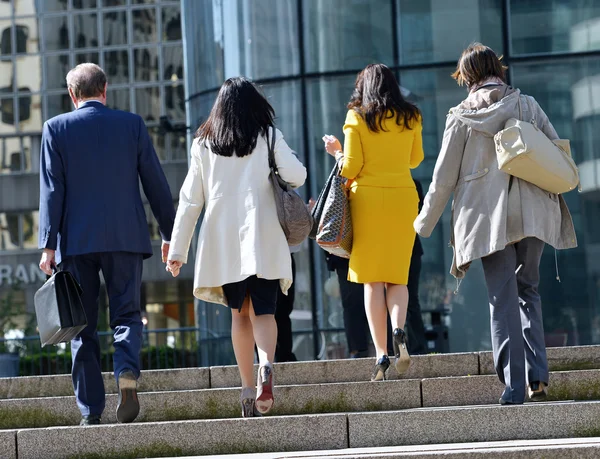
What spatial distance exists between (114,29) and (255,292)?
121 feet

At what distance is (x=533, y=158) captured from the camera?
6582mm

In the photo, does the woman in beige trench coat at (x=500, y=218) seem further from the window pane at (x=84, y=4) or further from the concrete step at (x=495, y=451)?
the window pane at (x=84, y=4)

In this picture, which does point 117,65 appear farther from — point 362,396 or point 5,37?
point 362,396

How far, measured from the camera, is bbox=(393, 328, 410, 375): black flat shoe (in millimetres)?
7340

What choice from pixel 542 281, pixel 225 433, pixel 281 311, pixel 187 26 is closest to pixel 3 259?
pixel 187 26

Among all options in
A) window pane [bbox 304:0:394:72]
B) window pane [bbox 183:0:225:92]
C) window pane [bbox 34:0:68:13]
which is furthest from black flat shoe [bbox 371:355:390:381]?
window pane [bbox 34:0:68:13]

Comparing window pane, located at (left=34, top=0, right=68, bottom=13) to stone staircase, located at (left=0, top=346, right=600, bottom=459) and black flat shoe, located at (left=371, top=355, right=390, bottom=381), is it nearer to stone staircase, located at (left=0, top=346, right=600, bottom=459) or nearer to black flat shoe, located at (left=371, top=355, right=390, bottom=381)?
stone staircase, located at (left=0, top=346, right=600, bottom=459)

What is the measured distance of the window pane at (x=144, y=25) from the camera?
4241 cm

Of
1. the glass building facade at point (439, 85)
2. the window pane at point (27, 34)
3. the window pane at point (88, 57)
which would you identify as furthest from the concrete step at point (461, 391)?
the window pane at point (27, 34)

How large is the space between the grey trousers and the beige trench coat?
0.38 ft

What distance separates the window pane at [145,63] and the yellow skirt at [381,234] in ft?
116

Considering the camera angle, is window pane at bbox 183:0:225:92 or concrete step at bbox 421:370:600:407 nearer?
concrete step at bbox 421:370:600:407

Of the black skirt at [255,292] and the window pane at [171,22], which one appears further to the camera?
the window pane at [171,22]

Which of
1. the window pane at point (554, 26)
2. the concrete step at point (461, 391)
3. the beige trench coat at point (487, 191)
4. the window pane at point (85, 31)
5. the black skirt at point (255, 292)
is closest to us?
the beige trench coat at point (487, 191)
